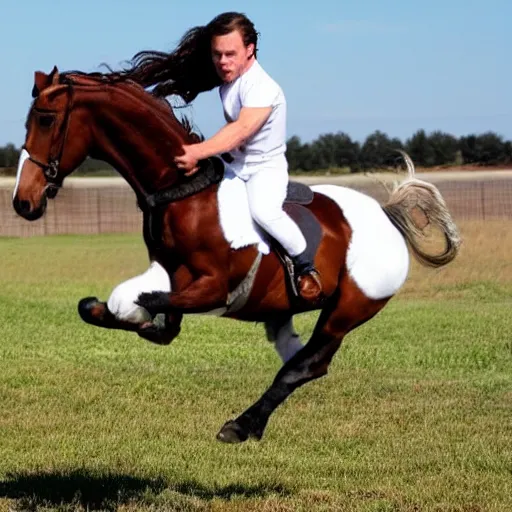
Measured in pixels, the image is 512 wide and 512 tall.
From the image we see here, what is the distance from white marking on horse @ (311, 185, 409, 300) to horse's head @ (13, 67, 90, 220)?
160 cm

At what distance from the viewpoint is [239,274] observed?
619 centimetres

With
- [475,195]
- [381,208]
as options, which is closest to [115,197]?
[475,195]

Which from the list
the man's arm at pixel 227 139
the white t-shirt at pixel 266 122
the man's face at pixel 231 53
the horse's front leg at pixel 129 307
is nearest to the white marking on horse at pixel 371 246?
the white t-shirt at pixel 266 122

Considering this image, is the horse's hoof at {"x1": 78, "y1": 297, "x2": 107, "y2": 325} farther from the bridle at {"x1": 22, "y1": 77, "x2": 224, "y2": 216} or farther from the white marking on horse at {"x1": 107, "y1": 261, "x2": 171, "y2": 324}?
the bridle at {"x1": 22, "y1": 77, "x2": 224, "y2": 216}

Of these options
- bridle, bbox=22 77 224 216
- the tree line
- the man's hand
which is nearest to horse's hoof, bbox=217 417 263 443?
bridle, bbox=22 77 224 216

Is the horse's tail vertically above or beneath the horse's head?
beneath

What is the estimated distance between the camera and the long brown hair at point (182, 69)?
21.1ft

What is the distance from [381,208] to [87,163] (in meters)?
1.74

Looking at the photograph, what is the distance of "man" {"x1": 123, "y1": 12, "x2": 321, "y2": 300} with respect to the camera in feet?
20.1

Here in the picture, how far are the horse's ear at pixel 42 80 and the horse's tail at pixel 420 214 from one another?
2.21 meters

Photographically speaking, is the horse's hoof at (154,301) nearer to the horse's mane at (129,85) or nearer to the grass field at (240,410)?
the horse's mane at (129,85)

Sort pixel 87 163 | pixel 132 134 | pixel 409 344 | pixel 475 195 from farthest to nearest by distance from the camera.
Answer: pixel 475 195, pixel 409 344, pixel 87 163, pixel 132 134

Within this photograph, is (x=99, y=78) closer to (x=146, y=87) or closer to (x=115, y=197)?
(x=146, y=87)

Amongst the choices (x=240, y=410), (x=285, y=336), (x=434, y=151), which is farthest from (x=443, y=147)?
(x=285, y=336)
